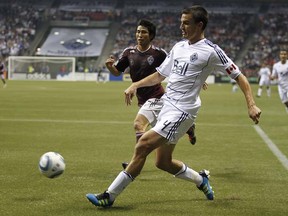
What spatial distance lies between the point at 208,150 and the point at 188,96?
19.3 ft

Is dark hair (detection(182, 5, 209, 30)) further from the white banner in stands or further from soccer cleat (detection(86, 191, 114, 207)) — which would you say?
the white banner in stands

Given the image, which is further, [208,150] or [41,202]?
[208,150]

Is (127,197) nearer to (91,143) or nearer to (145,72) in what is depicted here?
(145,72)

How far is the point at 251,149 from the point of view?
12609 mm

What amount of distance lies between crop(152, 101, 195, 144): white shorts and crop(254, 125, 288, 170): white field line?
13.2ft

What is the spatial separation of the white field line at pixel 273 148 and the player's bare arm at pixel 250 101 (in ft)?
13.0

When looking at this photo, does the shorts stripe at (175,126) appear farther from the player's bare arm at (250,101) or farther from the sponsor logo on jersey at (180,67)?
the player's bare arm at (250,101)

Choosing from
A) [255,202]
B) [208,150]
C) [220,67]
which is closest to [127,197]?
[255,202]

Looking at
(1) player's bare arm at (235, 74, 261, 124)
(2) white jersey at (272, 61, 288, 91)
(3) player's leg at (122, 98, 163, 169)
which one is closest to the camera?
(1) player's bare arm at (235, 74, 261, 124)

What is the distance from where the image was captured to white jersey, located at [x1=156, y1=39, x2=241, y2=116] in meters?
6.59

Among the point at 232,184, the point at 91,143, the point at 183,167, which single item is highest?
the point at 183,167

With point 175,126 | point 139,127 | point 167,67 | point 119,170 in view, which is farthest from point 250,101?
point 119,170

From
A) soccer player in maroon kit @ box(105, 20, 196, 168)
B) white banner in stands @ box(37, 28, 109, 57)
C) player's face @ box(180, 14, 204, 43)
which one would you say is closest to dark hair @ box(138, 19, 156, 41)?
soccer player in maroon kit @ box(105, 20, 196, 168)

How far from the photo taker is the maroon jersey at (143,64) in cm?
936
